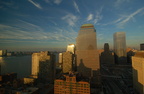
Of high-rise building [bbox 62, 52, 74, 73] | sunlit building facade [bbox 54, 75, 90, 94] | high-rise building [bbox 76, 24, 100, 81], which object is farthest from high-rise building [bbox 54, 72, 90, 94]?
high-rise building [bbox 62, 52, 74, 73]

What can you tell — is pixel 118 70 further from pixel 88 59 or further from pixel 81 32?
pixel 81 32

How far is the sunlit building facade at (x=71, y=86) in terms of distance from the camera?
27.3m

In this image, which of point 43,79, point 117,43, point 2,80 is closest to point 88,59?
point 43,79

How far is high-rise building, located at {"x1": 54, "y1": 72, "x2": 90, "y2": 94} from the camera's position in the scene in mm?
27272

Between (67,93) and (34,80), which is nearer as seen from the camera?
(67,93)

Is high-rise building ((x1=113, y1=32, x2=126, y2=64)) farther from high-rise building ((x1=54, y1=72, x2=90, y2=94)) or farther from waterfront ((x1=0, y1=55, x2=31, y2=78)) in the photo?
waterfront ((x1=0, y1=55, x2=31, y2=78))

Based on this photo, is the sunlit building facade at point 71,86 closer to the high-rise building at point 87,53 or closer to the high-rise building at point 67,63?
the high-rise building at point 87,53

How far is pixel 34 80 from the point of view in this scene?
169 feet

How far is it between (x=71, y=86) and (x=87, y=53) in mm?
40039

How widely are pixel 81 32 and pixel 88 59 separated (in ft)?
80.2

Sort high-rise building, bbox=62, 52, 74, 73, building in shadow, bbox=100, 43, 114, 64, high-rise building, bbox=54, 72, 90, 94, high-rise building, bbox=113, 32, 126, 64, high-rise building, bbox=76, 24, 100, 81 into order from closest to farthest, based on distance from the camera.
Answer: high-rise building, bbox=54, 72, 90, 94, high-rise building, bbox=76, 24, 100, 81, high-rise building, bbox=62, 52, 74, 73, building in shadow, bbox=100, 43, 114, 64, high-rise building, bbox=113, 32, 126, 64

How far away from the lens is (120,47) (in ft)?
381

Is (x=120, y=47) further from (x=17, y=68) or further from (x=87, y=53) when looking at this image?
(x=17, y=68)

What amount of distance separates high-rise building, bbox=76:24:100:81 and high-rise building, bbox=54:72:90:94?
32380 millimetres
